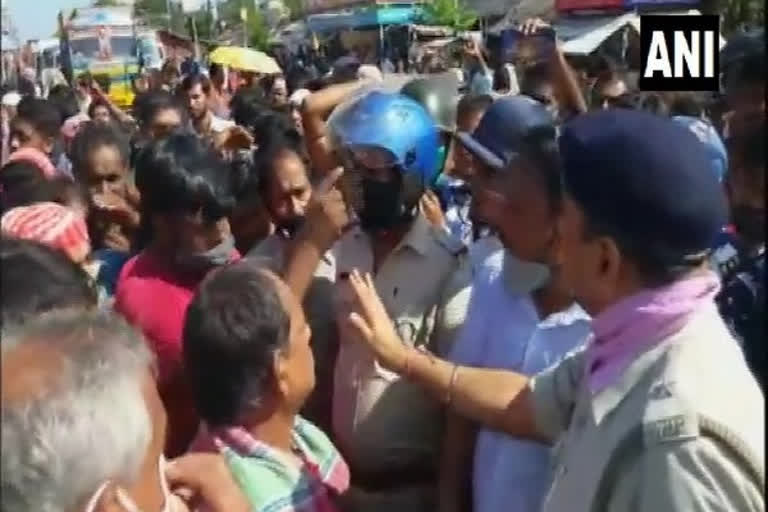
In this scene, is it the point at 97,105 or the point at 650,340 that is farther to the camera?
the point at 97,105

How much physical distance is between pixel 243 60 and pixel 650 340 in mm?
9754

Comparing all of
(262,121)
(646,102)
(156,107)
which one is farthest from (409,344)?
(156,107)

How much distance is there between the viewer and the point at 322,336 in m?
3.24

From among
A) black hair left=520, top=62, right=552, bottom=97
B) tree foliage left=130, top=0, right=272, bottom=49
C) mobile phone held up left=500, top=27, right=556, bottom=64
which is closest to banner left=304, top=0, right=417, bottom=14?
tree foliage left=130, top=0, right=272, bottom=49

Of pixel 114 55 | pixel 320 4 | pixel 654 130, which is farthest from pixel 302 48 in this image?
pixel 654 130

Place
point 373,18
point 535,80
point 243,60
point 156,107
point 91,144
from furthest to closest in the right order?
point 373,18 → point 243,60 → point 156,107 → point 535,80 → point 91,144

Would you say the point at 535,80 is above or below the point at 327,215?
below

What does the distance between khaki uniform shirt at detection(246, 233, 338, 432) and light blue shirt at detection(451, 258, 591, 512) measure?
1.41 ft

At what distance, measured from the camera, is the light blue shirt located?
2.78 metres

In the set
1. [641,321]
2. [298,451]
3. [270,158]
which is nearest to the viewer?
[641,321]

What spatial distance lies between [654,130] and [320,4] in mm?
46729

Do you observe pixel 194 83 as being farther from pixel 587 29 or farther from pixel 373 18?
pixel 373 18

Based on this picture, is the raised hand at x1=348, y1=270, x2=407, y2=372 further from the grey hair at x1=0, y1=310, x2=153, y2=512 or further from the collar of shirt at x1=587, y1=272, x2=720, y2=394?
the grey hair at x1=0, y1=310, x2=153, y2=512

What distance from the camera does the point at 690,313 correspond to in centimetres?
202
